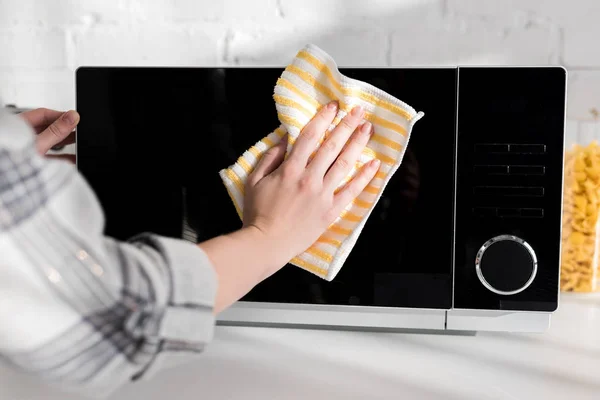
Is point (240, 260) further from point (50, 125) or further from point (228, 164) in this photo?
point (50, 125)

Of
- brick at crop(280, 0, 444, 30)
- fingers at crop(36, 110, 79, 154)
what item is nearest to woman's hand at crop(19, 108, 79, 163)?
fingers at crop(36, 110, 79, 154)

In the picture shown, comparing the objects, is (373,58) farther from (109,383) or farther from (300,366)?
(109,383)

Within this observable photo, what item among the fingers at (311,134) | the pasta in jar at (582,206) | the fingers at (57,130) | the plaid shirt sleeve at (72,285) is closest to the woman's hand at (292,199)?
the fingers at (311,134)

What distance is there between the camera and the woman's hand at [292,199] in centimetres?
50

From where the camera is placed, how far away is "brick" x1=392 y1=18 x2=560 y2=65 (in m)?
0.93

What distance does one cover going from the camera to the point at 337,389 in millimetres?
564

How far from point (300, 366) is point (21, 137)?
0.38 metres

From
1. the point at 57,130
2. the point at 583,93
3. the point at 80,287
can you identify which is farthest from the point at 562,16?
the point at 80,287

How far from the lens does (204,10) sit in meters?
0.96

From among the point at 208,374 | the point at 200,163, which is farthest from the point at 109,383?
the point at 200,163

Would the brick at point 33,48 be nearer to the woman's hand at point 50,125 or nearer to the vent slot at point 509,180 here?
the woman's hand at point 50,125

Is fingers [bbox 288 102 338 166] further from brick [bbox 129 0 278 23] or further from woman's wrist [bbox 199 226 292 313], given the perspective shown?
brick [bbox 129 0 278 23]

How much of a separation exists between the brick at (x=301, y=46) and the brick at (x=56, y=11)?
20 centimetres

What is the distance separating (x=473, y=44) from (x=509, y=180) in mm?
353
